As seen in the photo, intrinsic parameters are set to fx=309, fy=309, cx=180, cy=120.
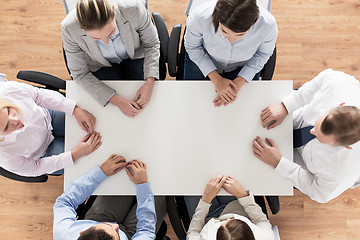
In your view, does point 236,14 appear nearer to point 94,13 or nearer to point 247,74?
point 247,74

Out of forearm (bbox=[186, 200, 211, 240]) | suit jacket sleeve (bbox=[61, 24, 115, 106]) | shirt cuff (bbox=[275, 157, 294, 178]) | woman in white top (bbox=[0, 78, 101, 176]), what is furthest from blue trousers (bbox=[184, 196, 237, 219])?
suit jacket sleeve (bbox=[61, 24, 115, 106])

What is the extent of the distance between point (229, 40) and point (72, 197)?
40.1 inches

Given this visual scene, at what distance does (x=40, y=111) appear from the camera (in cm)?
153

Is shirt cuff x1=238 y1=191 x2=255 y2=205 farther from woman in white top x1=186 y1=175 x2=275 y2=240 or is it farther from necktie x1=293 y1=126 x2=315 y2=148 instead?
necktie x1=293 y1=126 x2=315 y2=148

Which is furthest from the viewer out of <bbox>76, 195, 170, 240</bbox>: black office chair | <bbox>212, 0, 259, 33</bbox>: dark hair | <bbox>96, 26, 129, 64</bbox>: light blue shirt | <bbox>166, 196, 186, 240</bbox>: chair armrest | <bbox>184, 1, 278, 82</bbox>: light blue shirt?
<bbox>76, 195, 170, 240</bbox>: black office chair

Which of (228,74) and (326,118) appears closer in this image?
(326,118)

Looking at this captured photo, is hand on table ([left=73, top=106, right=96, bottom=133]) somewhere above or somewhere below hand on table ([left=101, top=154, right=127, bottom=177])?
above

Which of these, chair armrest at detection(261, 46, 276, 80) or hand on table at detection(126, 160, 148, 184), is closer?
hand on table at detection(126, 160, 148, 184)

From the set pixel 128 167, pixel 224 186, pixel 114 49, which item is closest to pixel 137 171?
pixel 128 167

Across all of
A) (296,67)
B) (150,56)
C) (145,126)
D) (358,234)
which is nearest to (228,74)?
(150,56)

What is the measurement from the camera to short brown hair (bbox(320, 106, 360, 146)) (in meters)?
1.15

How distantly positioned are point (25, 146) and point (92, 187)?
0.37 m

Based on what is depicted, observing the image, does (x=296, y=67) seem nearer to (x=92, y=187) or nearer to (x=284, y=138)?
(x=284, y=138)

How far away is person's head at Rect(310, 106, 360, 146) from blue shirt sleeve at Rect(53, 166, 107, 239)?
965mm
